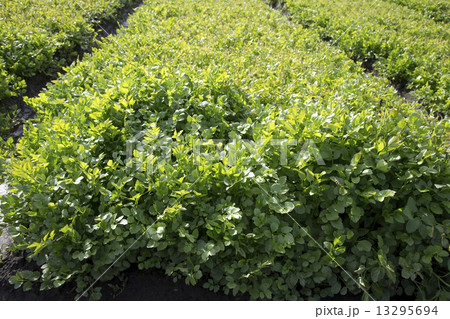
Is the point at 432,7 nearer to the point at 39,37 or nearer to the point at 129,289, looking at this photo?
the point at 39,37

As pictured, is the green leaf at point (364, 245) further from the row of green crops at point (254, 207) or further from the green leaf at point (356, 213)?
the green leaf at point (356, 213)

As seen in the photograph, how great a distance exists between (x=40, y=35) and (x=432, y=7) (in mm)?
10614

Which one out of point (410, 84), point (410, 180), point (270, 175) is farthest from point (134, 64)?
point (410, 84)

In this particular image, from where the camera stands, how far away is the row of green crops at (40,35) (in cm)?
470

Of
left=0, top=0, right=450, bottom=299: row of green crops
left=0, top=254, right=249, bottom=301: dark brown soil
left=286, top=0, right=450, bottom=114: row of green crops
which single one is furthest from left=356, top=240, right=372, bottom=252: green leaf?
left=286, top=0, right=450, bottom=114: row of green crops

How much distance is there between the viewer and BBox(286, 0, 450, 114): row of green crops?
4.80 m

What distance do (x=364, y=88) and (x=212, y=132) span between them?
5.82 feet

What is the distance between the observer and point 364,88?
3432mm

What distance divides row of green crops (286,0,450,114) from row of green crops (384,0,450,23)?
0.80 metres

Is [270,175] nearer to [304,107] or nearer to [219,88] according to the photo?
[304,107]

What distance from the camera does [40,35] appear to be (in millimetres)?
5293
